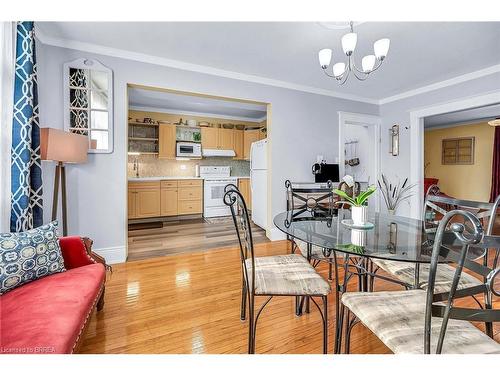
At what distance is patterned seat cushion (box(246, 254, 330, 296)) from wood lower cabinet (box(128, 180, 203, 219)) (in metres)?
3.90

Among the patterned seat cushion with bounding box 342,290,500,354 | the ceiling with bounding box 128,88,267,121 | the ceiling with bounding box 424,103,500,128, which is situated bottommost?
the patterned seat cushion with bounding box 342,290,500,354

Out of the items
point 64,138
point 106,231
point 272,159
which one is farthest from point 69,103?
point 272,159

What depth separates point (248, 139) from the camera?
6.10m

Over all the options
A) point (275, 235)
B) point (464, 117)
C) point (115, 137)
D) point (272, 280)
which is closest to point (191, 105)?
point (115, 137)

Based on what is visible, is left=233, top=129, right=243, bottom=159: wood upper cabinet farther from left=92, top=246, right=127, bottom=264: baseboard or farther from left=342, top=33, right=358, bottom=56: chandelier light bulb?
left=342, top=33, right=358, bottom=56: chandelier light bulb

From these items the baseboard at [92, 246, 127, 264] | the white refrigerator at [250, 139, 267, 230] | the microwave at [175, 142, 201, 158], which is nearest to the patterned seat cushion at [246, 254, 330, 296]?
the baseboard at [92, 246, 127, 264]

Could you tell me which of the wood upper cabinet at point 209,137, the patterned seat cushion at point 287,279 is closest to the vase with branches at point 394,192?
the patterned seat cushion at point 287,279

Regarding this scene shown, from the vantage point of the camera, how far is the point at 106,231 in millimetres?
2830

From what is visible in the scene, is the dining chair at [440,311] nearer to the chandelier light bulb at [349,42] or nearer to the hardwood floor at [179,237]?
the chandelier light bulb at [349,42]

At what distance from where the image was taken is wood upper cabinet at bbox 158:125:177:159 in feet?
17.6

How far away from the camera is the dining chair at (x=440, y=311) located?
2.41 feet

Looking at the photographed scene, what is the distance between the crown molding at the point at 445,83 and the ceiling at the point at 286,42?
0.10m
